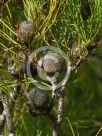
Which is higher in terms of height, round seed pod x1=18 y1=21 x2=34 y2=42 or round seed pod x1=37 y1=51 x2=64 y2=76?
round seed pod x1=18 y1=21 x2=34 y2=42

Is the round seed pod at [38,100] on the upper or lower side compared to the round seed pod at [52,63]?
lower

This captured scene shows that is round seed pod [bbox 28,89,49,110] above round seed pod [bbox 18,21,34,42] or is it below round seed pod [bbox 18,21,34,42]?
below

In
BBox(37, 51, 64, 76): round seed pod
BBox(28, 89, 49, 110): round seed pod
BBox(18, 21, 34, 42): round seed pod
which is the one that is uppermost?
BBox(18, 21, 34, 42): round seed pod

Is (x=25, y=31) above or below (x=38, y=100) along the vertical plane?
above

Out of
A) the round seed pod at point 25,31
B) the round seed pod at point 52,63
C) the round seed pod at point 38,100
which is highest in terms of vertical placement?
the round seed pod at point 25,31
